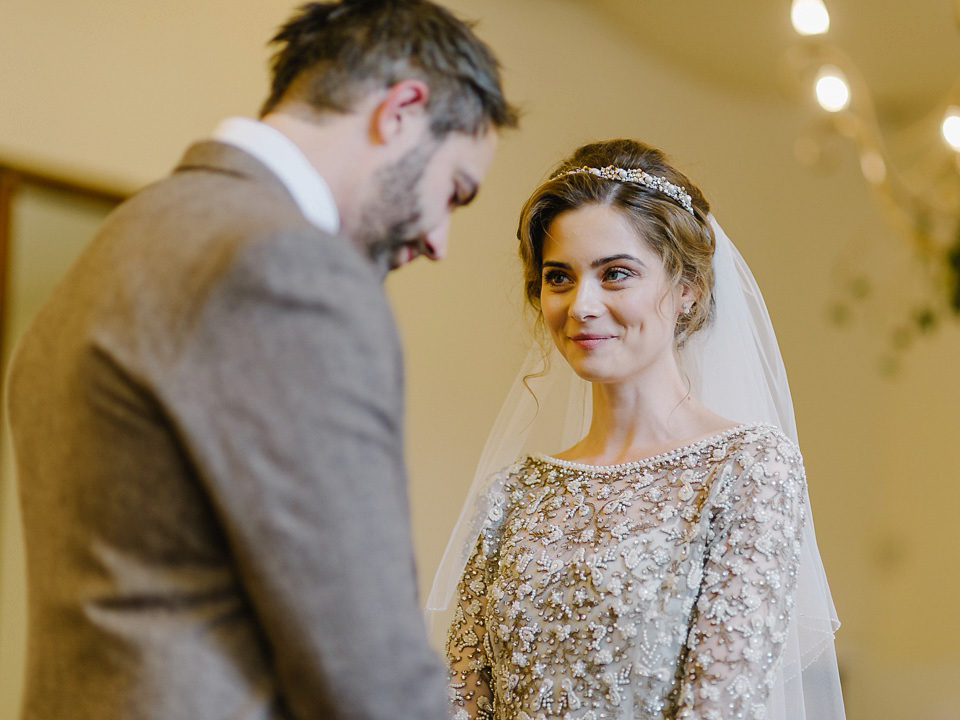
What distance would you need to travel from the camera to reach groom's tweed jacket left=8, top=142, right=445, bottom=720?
942 mm

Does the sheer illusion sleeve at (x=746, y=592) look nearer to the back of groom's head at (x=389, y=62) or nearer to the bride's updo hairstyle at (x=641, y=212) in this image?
the bride's updo hairstyle at (x=641, y=212)

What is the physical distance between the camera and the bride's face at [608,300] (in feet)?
6.61

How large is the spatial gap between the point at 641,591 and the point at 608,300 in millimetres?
543

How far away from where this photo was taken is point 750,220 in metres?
5.95

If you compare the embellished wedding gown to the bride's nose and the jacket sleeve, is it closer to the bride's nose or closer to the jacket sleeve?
the bride's nose

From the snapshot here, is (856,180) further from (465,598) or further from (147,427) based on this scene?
(147,427)

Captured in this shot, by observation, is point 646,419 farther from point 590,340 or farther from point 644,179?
point 644,179

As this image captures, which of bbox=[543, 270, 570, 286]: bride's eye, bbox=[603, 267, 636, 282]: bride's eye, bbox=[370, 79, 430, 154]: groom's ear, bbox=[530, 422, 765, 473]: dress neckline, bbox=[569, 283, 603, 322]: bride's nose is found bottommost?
bbox=[530, 422, 765, 473]: dress neckline

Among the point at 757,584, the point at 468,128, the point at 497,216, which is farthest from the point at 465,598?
the point at 497,216

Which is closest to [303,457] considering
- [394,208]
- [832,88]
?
[394,208]

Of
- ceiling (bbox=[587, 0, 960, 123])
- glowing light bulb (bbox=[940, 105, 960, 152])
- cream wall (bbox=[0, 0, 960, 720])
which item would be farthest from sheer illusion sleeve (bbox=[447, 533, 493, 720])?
ceiling (bbox=[587, 0, 960, 123])

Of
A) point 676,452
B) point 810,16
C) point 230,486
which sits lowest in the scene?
point 230,486

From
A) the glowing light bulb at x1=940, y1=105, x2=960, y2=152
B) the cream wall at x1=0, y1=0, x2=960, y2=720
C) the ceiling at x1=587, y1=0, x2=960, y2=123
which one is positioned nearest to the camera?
the cream wall at x1=0, y1=0, x2=960, y2=720

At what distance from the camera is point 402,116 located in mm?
1166
